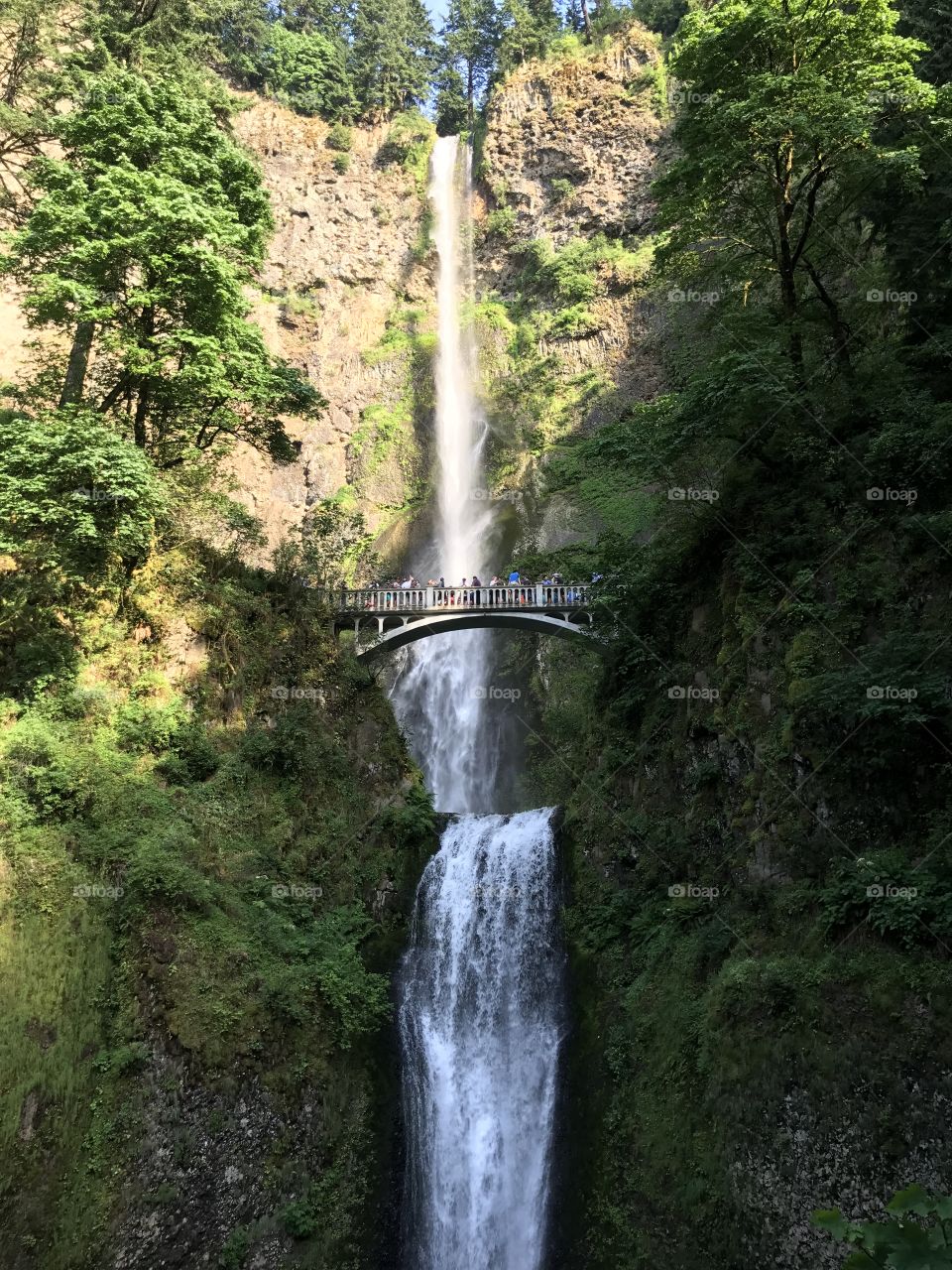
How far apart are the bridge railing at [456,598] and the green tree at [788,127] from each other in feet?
34.7

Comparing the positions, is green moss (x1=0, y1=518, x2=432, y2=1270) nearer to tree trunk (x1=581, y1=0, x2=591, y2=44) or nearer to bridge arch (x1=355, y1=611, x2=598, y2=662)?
bridge arch (x1=355, y1=611, x2=598, y2=662)

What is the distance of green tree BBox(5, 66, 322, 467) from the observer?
14.4 metres

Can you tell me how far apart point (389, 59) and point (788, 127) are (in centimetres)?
5232

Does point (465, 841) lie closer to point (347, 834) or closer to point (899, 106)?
point (347, 834)

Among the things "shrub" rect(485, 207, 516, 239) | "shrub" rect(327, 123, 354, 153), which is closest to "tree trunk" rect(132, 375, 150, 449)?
"shrub" rect(485, 207, 516, 239)

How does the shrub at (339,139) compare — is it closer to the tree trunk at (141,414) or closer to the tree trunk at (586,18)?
the tree trunk at (586,18)

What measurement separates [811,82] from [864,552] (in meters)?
8.21

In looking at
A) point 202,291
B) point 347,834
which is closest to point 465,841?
point 347,834

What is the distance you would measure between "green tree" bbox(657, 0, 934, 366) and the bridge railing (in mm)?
10568

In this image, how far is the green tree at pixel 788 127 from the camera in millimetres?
13734

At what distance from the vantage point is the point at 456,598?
1015 inches

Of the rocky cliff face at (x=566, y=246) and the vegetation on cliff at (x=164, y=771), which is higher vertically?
the rocky cliff face at (x=566, y=246)

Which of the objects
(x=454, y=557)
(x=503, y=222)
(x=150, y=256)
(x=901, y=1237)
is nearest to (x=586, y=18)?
(x=503, y=222)

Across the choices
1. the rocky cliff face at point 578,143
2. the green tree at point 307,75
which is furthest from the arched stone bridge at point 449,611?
the green tree at point 307,75
